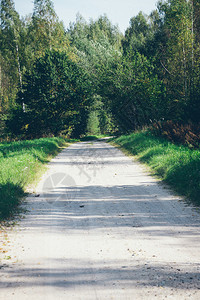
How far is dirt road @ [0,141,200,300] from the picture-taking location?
3.21m

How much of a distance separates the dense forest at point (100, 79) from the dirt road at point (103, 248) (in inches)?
250

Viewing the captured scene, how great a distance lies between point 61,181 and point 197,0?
16179 millimetres

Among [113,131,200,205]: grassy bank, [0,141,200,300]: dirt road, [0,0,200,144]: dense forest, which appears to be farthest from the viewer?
[0,0,200,144]: dense forest

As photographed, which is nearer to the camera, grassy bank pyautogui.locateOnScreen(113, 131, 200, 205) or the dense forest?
grassy bank pyautogui.locateOnScreen(113, 131, 200, 205)

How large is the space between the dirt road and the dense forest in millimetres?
6344

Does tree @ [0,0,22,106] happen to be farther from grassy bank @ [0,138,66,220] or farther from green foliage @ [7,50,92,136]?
grassy bank @ [0,138,66,220]

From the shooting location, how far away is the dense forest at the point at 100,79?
761 inches

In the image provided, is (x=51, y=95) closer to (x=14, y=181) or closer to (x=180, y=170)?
(x=14, y=181)

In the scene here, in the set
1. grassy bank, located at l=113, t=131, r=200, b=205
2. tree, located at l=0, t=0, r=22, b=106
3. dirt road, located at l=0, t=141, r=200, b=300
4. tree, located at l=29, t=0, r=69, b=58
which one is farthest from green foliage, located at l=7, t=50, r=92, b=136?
dirt road, located at l=0, t=141, r=200, b=300

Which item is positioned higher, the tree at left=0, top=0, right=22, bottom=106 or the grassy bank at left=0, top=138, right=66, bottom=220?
the tree at left=0, top=0, right=22, bottom=106

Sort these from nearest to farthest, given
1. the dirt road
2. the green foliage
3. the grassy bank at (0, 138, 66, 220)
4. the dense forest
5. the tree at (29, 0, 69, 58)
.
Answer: the dirt road, the grassy bank at (0, 138, 66, 220), the dense forest, the green foliage, the tree at (29, 0, 69, 58)

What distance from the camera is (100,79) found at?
29172 millimetres

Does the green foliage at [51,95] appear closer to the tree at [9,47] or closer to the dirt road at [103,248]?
the tree at [9,47]

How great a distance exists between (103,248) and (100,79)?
26.2m
